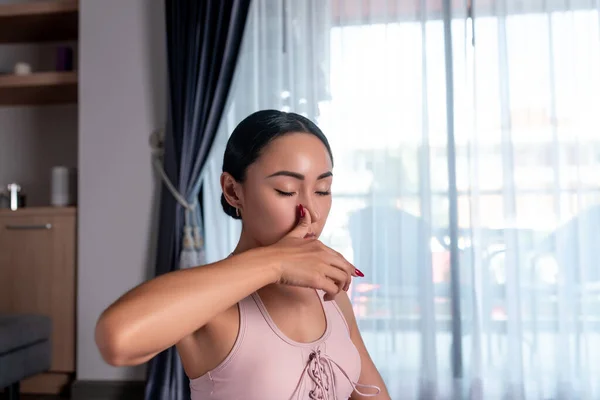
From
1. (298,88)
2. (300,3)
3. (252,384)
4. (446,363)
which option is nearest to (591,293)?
(446,363)

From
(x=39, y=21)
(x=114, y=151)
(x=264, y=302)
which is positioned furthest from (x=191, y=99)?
(x=264, y=302)

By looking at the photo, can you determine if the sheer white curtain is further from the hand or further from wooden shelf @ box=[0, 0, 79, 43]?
the hand

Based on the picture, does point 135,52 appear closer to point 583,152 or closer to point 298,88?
point 298,88

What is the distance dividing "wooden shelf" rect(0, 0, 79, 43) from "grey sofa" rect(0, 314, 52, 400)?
5.42 ft

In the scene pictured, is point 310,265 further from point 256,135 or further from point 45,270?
point 45,270

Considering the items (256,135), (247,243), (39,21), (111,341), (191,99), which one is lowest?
(111,341)

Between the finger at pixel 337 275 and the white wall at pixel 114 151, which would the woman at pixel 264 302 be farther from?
the white wall at pixel 114 151

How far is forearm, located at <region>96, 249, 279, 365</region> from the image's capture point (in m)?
0.73

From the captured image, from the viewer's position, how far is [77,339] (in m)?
3.06

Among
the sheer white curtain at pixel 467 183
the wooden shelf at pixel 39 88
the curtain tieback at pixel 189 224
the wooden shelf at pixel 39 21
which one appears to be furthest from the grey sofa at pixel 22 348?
the wooden shelf at pixel 39 21

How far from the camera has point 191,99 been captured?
295 cm

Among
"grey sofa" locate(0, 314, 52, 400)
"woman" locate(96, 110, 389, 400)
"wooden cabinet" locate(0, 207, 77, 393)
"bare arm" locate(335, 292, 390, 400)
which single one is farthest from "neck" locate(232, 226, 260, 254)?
"wooden cabinet" locate(0, 207, 77, 393)

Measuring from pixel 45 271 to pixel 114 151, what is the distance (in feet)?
2.40

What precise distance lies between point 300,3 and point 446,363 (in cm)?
188
